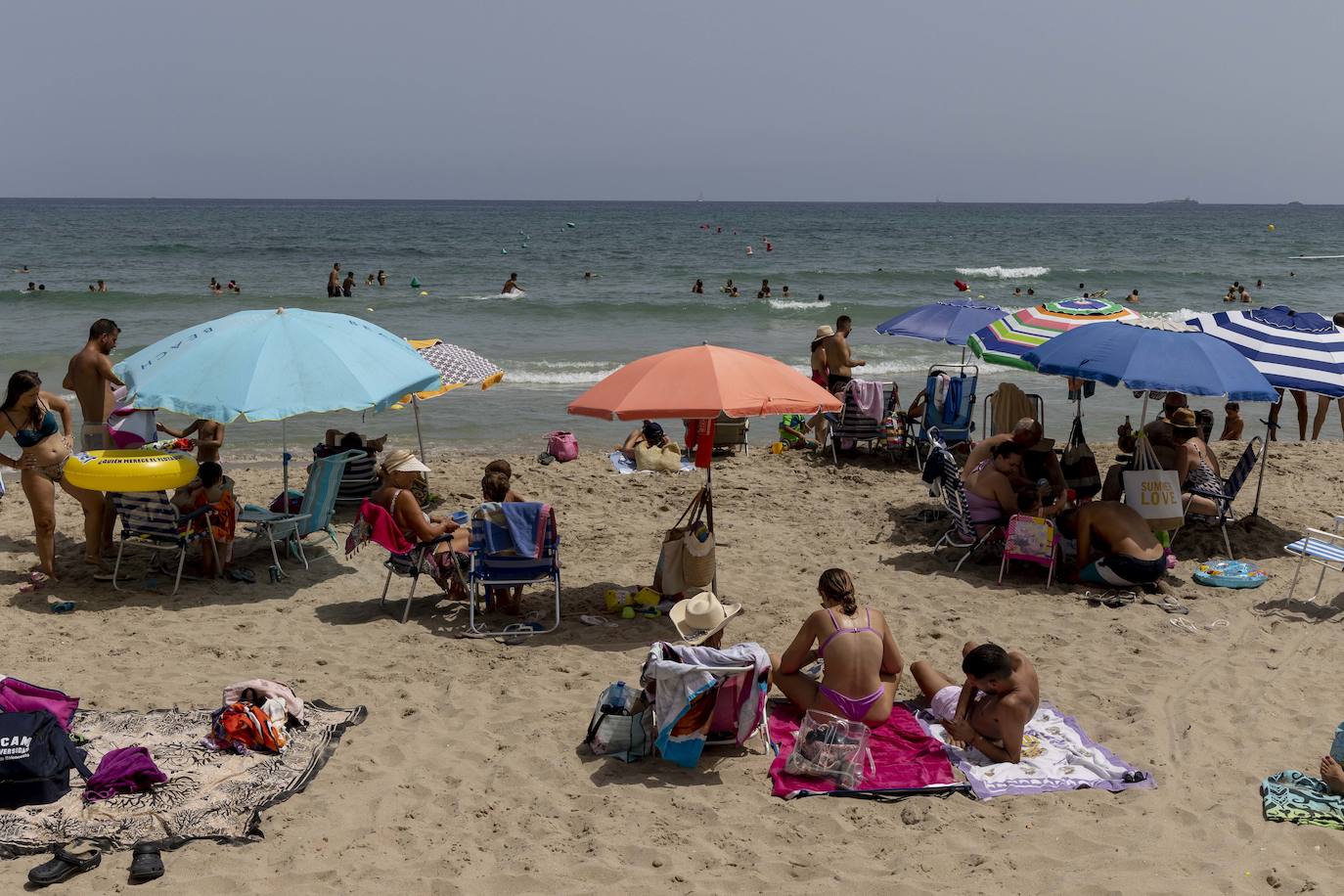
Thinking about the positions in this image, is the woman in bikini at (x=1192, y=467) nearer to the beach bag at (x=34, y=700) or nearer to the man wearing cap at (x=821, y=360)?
the man wearing cap at (x=821, y=360)

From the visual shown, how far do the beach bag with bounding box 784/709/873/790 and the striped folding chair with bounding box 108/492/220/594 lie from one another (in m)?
4.33

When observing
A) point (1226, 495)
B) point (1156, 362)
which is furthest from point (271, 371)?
point (1226, 495)

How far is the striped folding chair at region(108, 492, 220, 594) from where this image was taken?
7.16 meters

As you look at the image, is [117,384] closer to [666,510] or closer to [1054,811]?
[666,510]

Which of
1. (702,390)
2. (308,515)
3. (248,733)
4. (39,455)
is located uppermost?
(702,390)

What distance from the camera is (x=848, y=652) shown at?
17.4ft

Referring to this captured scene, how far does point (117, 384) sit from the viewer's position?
7.96 meters

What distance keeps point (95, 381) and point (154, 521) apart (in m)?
1.32

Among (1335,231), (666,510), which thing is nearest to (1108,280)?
(666,510)

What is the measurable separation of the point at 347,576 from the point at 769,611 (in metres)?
2.97

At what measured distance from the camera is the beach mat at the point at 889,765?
4945 mm

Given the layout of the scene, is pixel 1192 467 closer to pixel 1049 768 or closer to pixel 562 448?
pixel 1049 768

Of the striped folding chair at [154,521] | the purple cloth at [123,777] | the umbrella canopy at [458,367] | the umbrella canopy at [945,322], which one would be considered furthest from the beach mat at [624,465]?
the purple cloth at [123,777]

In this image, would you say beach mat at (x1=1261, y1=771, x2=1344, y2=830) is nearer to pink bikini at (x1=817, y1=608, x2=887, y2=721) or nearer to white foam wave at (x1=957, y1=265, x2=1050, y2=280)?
pink bikini at (x1=817, y1=608, x2=887, y2=721)
